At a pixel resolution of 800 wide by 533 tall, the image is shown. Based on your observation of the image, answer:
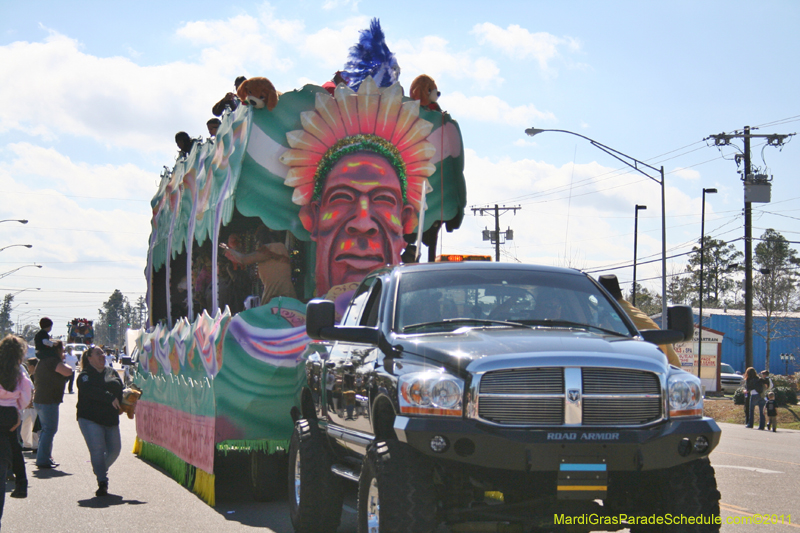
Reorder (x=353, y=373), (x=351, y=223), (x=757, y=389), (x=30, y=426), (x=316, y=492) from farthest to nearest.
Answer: (x=757, y=389)
(x=30, y=426)
(x=351, y=223)
(x=316, y=492)
(x=353, y=373)

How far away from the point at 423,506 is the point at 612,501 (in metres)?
1.29

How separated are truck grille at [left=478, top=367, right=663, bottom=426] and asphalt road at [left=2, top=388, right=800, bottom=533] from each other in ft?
11.1

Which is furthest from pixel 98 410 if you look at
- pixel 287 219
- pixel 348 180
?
pixel 348 180

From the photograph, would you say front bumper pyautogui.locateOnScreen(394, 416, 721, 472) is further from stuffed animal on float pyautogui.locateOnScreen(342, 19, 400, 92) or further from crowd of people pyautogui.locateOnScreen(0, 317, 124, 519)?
stuffed animal on float pyautogui.locateOnScreen(342, 19, 400, 92)

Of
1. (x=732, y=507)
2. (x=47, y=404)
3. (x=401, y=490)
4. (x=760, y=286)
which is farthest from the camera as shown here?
(x=760, y=286)

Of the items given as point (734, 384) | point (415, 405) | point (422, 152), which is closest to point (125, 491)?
point (422, 152)

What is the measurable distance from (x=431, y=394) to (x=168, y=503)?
5331mm

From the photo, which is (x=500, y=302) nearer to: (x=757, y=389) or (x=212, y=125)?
(x=212, y=125)

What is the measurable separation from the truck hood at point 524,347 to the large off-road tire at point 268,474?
3.95 m

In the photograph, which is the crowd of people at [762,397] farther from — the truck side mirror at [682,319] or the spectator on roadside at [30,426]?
the truck side mirror at [682,319]

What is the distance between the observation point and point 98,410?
10.1 metres

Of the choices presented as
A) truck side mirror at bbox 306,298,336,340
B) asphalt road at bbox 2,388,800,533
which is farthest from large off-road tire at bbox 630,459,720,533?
asphalt road at bbox 2,388,800,533

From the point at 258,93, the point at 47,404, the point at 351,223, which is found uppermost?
the point at 258,93

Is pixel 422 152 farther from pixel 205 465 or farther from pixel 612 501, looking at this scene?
pixel 612 501
